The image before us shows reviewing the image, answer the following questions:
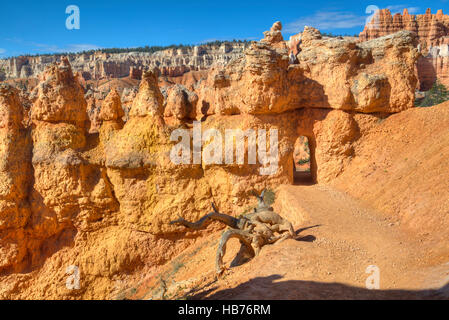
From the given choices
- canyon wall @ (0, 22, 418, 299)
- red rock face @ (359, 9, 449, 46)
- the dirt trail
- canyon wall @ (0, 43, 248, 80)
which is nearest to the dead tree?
the dirt trail

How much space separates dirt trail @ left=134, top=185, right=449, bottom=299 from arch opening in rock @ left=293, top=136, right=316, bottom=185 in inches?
134

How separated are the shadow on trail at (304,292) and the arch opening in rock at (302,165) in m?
8.20

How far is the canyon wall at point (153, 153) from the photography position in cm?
1238

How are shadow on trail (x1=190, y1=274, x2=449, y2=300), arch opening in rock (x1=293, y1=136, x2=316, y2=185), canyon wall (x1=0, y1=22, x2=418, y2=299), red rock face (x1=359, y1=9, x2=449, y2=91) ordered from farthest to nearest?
red rock face (x1=359, y1=9, x2=449, y2=91) < arch opening in rock (x1=293, y1=136, x2=316, y2=185) < canyon wall (x1=0, y1=22, x2=418, y2=299) < shadow on trail (x1=190, y1=274, x2=449, y2=300)

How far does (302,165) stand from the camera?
2305 cm

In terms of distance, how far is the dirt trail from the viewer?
255 inches

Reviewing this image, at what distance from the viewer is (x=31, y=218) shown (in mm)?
12734

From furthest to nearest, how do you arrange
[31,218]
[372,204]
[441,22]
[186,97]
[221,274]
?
[441,22] → [186,97] → [31,218] → [372,204] → [221,274]

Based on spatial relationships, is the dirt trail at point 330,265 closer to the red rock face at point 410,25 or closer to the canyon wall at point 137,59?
the red rock face at point 410,25

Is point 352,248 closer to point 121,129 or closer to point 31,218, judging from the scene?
point 121,129

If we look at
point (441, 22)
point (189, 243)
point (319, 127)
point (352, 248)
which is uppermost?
point (441, 22)

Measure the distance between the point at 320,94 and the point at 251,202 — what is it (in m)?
5.14

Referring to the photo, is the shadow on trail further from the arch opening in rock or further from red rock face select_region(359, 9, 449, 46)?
red rock face select_region(359, 9, 449, 46)
